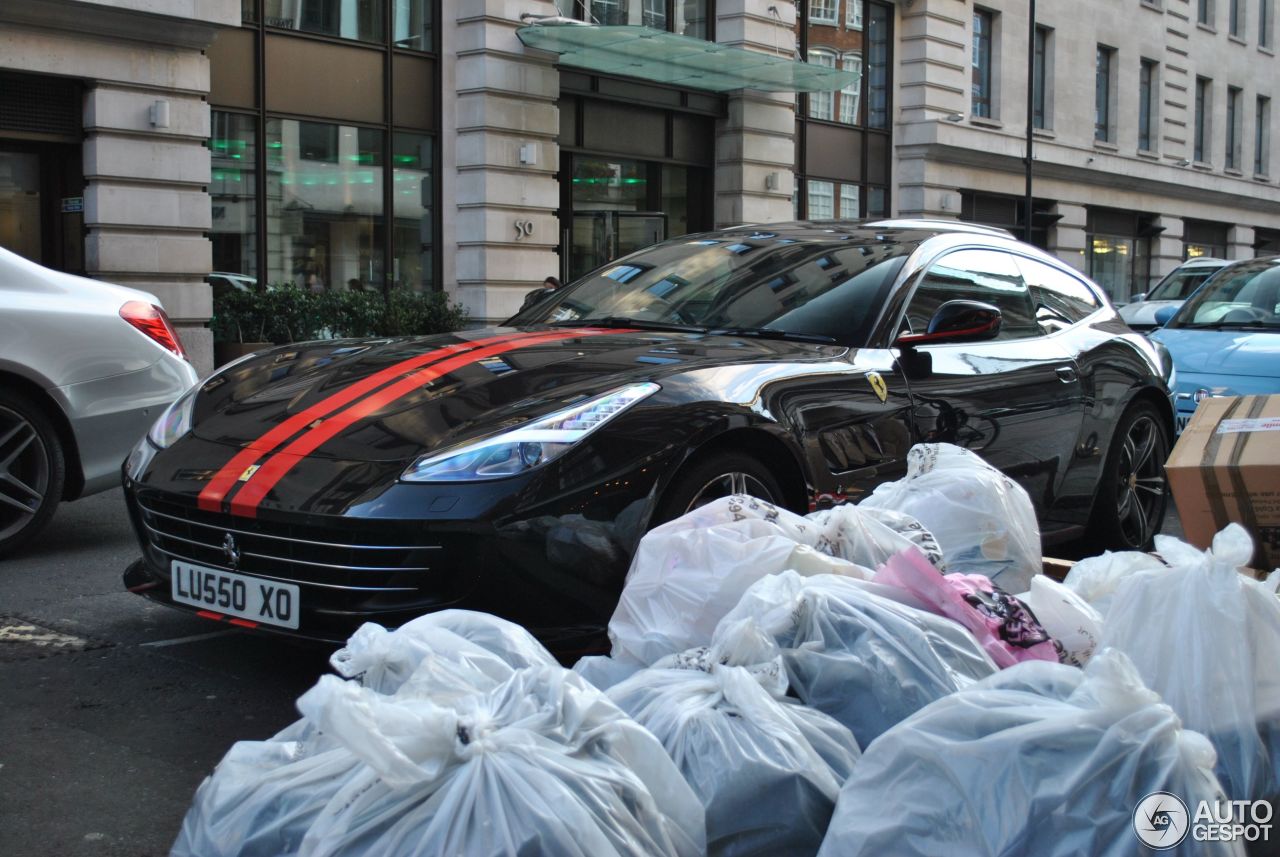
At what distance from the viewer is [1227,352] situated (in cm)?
831

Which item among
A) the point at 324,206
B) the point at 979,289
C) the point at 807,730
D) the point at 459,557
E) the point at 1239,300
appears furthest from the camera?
the point at 324,206

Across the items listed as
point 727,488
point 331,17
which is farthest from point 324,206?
point 727,488

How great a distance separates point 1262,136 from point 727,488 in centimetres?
4163

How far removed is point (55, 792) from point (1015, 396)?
141 inches

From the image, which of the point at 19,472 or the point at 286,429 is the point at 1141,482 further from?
the point at 19,472

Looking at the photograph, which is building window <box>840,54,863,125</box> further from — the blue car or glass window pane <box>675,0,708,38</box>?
the blue car

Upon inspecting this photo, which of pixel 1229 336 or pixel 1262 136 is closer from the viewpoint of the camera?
pixel 1229 336

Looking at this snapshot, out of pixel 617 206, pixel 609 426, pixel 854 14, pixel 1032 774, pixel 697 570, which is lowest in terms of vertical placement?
pixel 1032 774

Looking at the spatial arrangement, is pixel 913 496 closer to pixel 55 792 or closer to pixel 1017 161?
pixel 55 792

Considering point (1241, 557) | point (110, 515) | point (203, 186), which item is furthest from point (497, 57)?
point (1241, 557)

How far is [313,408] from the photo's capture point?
4.04 meters

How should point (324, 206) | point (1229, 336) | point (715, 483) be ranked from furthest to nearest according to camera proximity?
point (324, 206) < point (1229, 336) < point (715, 483)

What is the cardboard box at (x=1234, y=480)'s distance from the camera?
11.7ft

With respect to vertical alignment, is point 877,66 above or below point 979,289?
above
